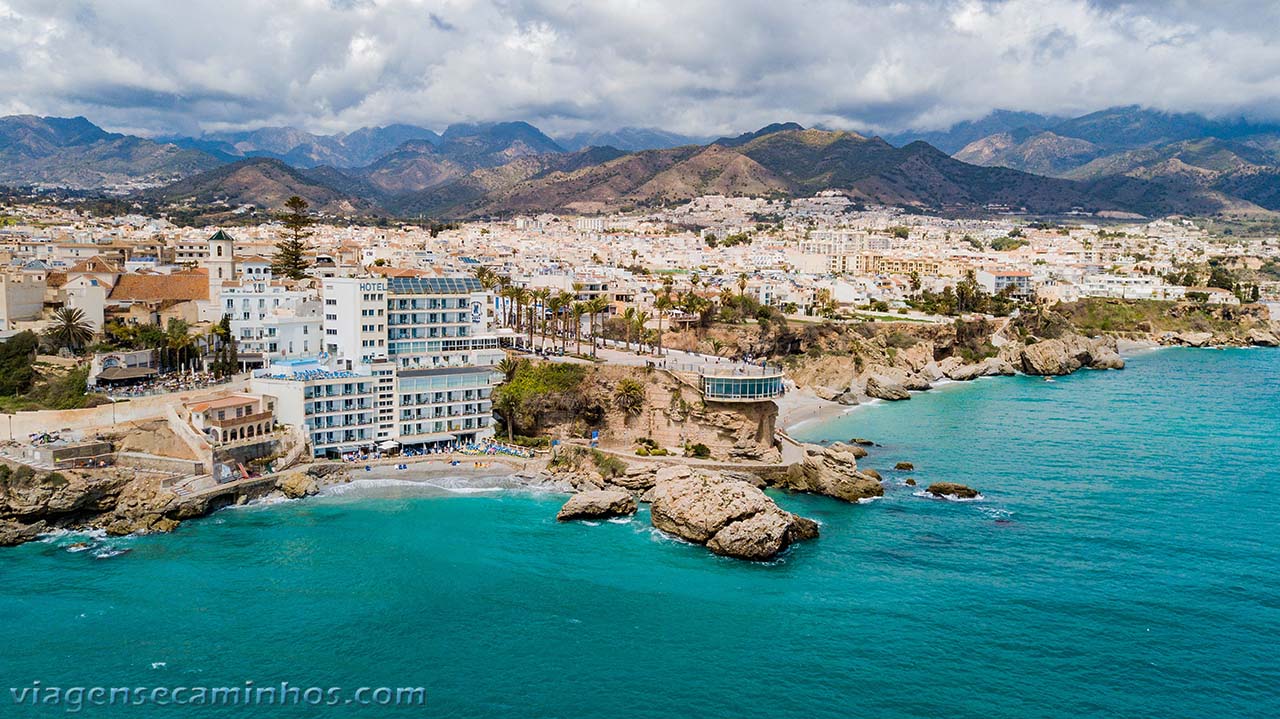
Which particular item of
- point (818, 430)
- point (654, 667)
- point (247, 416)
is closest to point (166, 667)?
point (654, 667)

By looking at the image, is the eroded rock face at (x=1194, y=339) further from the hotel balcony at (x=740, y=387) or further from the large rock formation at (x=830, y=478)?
the large rock formation at (x=830, y=478)

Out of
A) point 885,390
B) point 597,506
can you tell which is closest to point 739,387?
point 597,506

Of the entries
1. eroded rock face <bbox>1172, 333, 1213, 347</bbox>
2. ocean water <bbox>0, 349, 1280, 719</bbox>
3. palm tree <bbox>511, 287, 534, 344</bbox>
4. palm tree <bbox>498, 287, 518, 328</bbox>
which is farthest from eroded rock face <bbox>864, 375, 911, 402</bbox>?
eroded rock face <bbox>1172, 333, 1213, 347</bbox>

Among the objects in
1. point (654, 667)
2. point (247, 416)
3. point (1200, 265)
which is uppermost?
point (1200, 265)

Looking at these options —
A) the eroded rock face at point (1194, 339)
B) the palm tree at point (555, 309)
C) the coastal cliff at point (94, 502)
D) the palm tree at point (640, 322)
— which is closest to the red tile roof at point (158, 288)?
the coastal cliff at point (94, 502)

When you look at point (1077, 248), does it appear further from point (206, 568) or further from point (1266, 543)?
point (206, 568)

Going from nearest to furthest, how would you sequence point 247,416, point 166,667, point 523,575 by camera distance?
point 166,667, point 523,575, point 247,416

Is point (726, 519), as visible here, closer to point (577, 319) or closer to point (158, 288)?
point (577, 319)
